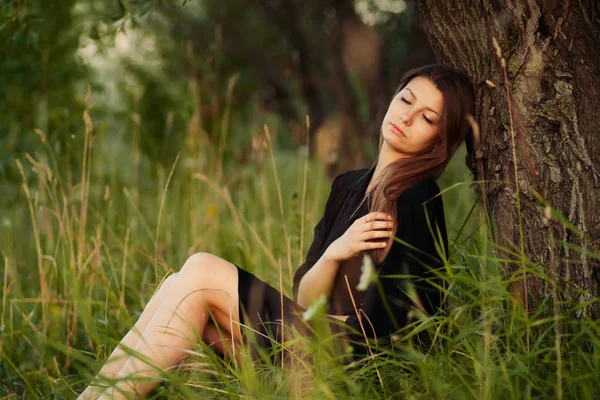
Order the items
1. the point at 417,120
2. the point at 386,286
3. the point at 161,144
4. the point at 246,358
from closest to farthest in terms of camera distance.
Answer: the point at 246,358 < the point at 386,286 < the point at 417,120 < the point at 161,144

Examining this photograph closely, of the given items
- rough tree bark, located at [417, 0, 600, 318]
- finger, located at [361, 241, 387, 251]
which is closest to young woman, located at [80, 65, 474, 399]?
finger, located at [361, 241, 387, 251]

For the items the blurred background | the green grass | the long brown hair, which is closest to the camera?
the green grass

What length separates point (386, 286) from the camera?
7.03 feet

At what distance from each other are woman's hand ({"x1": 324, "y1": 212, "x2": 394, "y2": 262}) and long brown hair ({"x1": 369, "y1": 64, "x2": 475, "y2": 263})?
0.04 m

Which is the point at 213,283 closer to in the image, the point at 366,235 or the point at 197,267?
the point at 197,267

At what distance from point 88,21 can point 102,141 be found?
113 cm

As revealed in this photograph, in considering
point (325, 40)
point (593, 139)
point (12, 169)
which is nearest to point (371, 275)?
point (593, 139)

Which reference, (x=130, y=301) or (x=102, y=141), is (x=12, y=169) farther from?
(x=130, y=301)

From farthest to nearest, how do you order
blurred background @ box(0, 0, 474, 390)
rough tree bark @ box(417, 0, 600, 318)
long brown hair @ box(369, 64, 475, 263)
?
1. blurred background @ box(0, 0, 474, 390)
2. long brown hair @ box(369, 64, 475, 263)
3. rough tree bark @ box(417, 0, 600, 318)

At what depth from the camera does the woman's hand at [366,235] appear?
2.11 metres

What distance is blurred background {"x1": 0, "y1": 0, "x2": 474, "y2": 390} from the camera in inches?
117

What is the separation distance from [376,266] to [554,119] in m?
0.67

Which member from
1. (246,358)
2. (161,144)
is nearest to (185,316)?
(246,358)

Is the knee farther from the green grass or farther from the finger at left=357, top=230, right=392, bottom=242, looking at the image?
the finger at left=357, top=230, right=392, bottom=242
